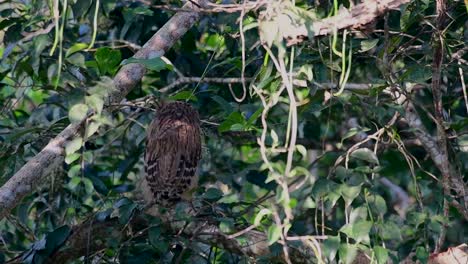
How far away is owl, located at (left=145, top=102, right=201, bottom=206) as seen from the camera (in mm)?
6316

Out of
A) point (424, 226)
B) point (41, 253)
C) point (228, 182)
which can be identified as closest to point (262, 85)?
point (424, 226)

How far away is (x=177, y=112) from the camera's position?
6.94 meters

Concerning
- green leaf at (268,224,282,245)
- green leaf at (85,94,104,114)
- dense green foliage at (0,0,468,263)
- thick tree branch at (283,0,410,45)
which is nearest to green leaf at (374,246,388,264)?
dense green foliage at (0,0,468,263)

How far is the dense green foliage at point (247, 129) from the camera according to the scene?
4.46m

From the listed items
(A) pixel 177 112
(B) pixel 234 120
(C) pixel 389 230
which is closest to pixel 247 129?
(B) pixel 234 120

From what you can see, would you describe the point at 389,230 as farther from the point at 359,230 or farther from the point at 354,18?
the point at 354,18

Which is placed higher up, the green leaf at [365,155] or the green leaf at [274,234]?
the green leaf at [274,234]

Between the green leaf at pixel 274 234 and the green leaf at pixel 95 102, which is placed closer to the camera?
the green leaf at pixel 274 234

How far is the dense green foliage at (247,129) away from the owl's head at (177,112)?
0.13 m

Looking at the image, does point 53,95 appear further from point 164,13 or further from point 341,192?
point 341,192

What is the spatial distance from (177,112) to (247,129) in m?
1.88

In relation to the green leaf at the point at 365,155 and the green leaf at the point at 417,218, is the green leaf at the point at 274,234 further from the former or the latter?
the green leaf at the point at 417,218

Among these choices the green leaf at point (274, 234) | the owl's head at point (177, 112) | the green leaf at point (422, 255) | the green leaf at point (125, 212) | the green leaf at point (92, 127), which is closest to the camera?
the green leaf at point (274, 234)

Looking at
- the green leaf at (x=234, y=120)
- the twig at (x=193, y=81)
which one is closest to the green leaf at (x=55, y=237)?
the green leaf at (x=234, y=120)
